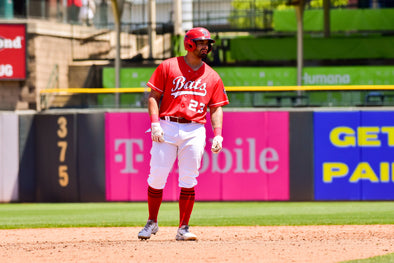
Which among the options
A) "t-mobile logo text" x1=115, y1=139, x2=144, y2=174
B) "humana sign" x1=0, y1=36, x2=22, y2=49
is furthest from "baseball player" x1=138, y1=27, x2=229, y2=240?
"humana sign" x1=0, y1=36, x2=22, y2=49

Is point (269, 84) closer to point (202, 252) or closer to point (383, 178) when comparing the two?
point (383, 178)

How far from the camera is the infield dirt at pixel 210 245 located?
5699mm

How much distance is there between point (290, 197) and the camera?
43.5 feet

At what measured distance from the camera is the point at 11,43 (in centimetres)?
1975

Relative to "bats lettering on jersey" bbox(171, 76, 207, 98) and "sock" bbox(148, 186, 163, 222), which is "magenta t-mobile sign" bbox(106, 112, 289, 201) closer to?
"sock" bbox(148, 186, 163, 222)

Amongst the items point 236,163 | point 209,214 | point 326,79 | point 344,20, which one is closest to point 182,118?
point 209,214

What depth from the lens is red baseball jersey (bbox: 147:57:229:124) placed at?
22.5ft

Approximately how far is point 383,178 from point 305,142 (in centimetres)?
153

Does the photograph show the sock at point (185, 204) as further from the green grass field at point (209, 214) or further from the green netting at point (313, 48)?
the green netting at point (313, 48)

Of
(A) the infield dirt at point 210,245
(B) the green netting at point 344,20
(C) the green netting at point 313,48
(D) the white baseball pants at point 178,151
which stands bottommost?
(A) the infield dirt at point 210,245

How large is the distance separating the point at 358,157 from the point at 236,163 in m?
2.19

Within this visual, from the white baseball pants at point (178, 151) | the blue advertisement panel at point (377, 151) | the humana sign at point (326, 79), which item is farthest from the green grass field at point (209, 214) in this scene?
the humana sign at point (326, 79)

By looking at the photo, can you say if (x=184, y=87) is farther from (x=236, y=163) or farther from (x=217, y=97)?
(x=236, y=163)

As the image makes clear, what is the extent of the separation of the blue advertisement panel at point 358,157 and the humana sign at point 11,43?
10053mm
